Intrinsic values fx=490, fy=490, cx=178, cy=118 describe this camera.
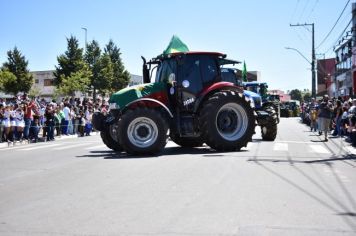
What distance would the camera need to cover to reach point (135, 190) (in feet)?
26.7

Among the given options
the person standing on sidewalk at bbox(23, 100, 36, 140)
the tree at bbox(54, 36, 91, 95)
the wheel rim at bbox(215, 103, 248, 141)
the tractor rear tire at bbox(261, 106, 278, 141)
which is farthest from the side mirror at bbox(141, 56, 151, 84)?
the tree at bbox(54, 36, 91, 95)

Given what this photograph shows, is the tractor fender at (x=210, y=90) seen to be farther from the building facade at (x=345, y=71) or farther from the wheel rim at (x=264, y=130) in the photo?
the building facade at (x=345, y=71)

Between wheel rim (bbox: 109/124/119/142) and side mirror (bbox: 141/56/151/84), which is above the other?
side mirror (bbox: 141/56/151/84)

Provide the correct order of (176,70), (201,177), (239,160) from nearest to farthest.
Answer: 1. (201,177)
2. (239,160)
3. (176,70)

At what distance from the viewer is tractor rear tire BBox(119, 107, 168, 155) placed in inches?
517

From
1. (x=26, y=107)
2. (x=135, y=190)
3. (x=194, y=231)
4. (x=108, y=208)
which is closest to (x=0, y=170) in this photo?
(x=135, y=190)

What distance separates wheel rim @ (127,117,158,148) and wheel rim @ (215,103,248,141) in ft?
6.87

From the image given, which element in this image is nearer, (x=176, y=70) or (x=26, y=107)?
(x=176, y=70)

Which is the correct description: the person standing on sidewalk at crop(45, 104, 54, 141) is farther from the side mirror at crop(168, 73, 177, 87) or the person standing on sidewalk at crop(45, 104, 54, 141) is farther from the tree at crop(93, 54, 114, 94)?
the tree at crop(93, 54, 114, 94)

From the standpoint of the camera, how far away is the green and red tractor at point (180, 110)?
43.7 ft

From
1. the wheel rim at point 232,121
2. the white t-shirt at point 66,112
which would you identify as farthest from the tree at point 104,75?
the wheel rim at point 232,121

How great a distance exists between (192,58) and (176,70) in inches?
25.0

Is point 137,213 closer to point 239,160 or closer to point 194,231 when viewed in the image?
point 194,231

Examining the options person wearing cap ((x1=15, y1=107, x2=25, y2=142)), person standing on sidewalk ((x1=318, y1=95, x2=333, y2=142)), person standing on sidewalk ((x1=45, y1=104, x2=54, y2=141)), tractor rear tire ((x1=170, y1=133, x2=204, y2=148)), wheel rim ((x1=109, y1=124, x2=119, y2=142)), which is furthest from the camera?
person standing on sidewalk ((x1=45, y1=104, x2=54, y2=141))
